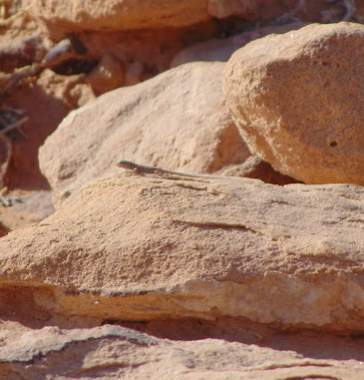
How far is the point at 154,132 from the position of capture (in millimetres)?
3322

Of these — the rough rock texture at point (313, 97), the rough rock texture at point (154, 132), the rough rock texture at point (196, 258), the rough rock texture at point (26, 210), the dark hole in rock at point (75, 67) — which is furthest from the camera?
the dark hole in rock at point (75, 67)

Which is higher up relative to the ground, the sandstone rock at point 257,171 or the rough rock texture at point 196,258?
the rough rock texture at point 196,258

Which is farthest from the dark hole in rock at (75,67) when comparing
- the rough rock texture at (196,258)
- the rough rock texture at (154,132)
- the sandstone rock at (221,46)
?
the rough rock texture at (196,258)

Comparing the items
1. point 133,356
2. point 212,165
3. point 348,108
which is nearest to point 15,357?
point 133,356

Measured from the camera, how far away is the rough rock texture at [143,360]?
182 cm

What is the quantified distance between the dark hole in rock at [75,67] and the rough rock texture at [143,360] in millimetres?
2373

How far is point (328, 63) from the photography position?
2.58 metres

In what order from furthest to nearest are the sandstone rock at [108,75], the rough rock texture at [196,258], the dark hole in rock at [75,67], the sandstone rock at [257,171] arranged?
the dark hole in rock at [75,67]
the sandstone rock at [108,75]
the sandstone rock at [257,171]
the rough rock texture at [196,258]

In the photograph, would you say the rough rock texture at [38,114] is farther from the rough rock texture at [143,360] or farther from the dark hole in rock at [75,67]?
the rough rock texture at [143,360]

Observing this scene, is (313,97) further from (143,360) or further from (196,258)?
(143,360)

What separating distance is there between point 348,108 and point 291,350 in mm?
781

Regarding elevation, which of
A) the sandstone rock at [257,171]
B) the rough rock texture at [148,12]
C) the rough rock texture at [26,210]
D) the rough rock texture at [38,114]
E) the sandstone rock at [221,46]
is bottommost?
the rough rock texture at [26,210]

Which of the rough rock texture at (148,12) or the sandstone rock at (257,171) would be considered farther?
the rough rock texture at (148,12)

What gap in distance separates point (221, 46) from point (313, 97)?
3.91 ft
